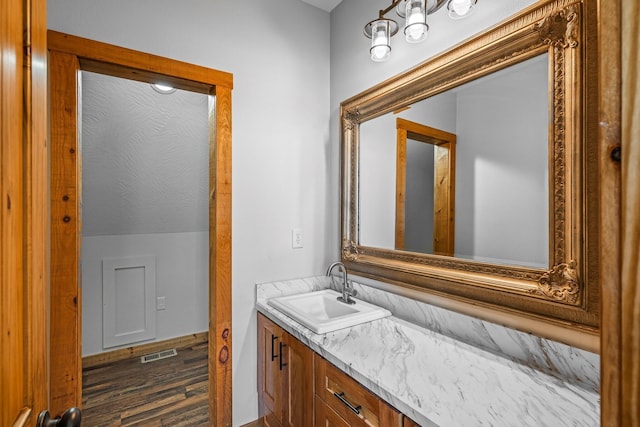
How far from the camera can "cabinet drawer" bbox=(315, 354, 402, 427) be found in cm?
96

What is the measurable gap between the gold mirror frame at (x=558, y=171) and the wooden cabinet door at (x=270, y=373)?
879 millimetres

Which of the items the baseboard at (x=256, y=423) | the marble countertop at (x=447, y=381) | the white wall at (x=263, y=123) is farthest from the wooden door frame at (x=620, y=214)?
the baseboard at (x=256, y=423)

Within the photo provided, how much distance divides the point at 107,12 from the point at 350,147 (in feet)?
4.55

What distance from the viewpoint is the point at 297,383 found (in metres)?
1.42

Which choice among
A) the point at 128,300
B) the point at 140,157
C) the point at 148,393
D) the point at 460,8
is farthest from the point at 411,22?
the point at 128,300

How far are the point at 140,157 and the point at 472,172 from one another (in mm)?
2409

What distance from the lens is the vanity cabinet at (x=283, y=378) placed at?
1360 mm

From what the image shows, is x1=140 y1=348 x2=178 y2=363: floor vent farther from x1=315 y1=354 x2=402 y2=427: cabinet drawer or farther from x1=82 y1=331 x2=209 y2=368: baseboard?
x1=315 y1=354 x2=402 y2=427: cabinet drawer

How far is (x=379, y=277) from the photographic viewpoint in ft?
5.77

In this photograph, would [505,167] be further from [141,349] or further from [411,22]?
[141,349]

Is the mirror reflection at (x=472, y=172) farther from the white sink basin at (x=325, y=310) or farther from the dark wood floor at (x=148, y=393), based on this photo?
the dark wood floor at (x=148, y=393)

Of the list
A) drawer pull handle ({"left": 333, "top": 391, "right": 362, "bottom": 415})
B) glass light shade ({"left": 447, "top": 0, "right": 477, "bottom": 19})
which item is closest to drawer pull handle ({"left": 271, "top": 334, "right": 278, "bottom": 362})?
drawer pull handle ({"left": 333, "top": 391, "right": 362, "bottom": 415})

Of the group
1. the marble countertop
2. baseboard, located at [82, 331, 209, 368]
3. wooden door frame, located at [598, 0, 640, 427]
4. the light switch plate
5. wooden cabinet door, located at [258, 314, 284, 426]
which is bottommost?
baseboard, located at [82, 331, 209, 368]

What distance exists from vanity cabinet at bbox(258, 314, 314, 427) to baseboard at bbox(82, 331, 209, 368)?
162cm
